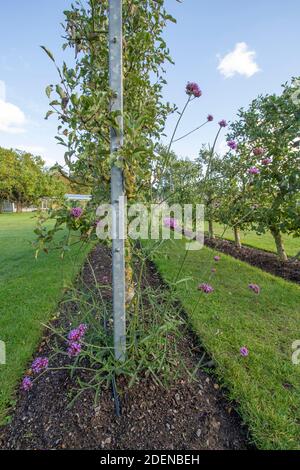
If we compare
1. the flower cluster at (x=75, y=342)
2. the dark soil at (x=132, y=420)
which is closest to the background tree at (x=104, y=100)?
the flower cluster at (x=75, y=342)

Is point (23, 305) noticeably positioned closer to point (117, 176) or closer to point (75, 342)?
point (75, 342)

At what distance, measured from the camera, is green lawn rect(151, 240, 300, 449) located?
A: 3.96ft

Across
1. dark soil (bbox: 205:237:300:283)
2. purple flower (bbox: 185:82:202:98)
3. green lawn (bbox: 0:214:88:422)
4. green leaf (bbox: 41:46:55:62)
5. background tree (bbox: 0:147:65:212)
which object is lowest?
green lawn (bbox: 0:214:88:422)

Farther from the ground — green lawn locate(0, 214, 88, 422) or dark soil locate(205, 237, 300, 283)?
dark soil locate(205, 237, 300, 283)

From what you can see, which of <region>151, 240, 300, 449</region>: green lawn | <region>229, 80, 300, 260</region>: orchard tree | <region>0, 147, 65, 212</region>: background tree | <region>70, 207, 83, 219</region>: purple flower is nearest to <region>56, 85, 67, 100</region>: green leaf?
<region>70, 207, 83, 219</region>: purple flower

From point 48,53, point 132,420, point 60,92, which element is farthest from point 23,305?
point 48,53

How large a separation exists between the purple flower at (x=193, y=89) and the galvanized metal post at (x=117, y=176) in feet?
1.27

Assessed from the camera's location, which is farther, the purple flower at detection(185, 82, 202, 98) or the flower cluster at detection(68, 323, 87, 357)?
the purple flower at detection(185, 82, 202, 98)

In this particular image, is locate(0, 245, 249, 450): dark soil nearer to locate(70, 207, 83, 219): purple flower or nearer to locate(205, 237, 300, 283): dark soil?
locate(70, 207, 83, 219): purple flower

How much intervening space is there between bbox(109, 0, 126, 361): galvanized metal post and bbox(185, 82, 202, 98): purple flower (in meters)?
0.39

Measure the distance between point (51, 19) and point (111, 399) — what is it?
2.48 metres

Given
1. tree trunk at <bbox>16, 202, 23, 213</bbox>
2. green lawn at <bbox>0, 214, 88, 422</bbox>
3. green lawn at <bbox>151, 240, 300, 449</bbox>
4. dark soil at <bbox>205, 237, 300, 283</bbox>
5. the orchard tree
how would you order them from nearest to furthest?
green lawn at <bbox>151, 240, 300, 449</bbox> < green lawn at <bbox>0, 214, 88, 422</bbox> < the orchard tree < dark soil at <bbox>205, 237, 300, 283</bbox> < tree trunk at <bbox>16, 202, 23, 213</bbox>

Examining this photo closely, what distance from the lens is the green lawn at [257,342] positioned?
47.6 inches
